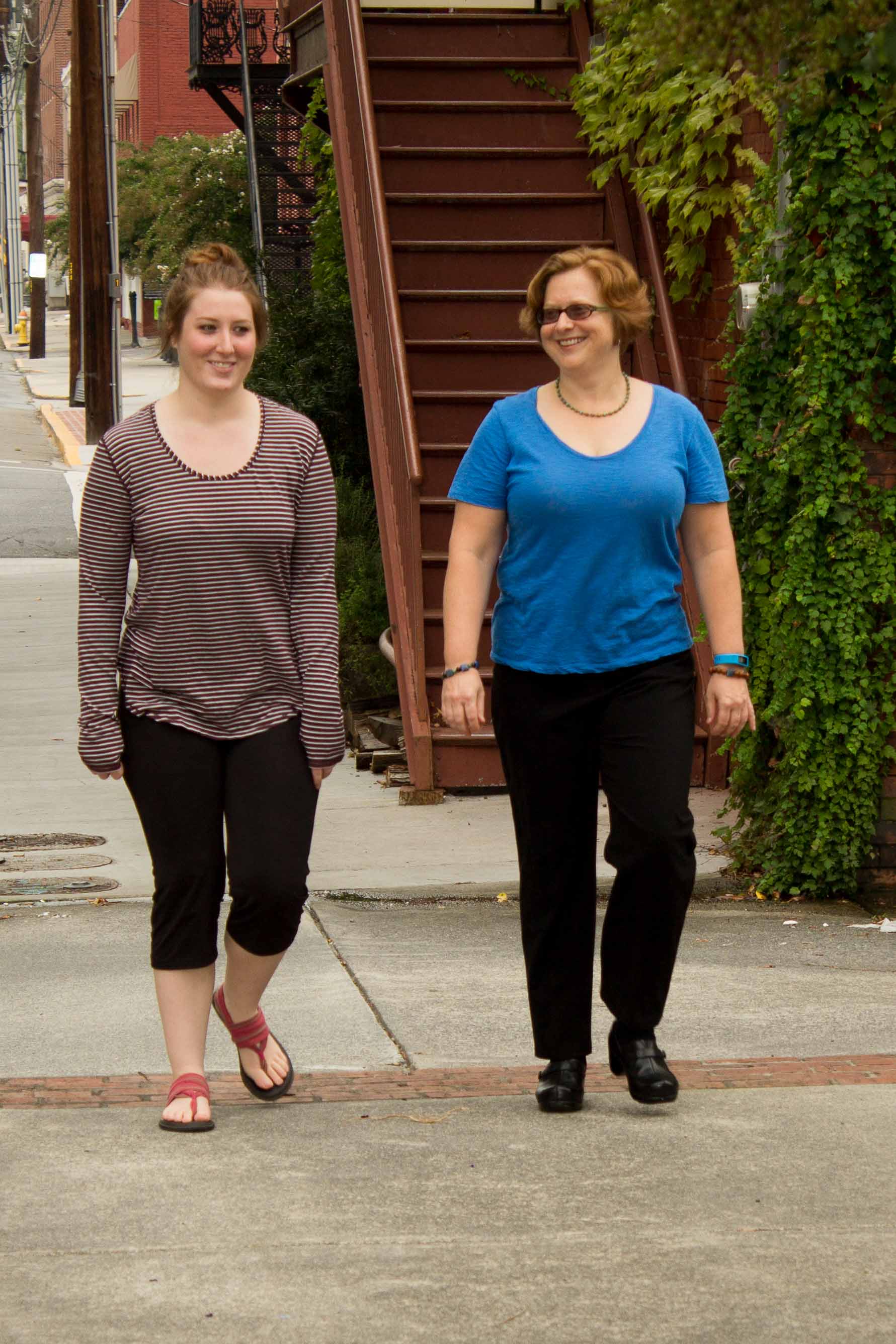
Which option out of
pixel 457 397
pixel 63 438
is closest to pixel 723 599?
pixel 457 397

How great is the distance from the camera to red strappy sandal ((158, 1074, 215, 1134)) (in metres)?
4.06

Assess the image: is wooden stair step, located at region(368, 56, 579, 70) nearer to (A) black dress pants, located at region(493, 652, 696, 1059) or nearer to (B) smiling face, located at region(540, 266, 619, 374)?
(B) smiling face, located at region(540, 266, 619, 374)

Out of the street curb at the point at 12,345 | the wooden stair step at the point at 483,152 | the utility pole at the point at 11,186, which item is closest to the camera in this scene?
the wooden stair step at the point at 483,152

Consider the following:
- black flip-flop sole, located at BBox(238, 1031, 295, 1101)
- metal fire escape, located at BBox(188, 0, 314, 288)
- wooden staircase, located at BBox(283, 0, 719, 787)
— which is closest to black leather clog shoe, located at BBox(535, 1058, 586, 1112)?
black flip-flop sole, located at BBox(238, 1031, 295, 1101)

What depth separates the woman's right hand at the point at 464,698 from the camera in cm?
399

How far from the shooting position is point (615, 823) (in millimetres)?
4035

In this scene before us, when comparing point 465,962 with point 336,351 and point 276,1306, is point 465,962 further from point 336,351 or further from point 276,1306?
point 336,351

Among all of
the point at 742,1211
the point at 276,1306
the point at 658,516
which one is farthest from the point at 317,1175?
the point at 658,516

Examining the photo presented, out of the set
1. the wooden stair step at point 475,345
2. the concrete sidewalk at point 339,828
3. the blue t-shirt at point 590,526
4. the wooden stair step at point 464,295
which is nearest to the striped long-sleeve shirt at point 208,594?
the blue t-shirt at point 590,526

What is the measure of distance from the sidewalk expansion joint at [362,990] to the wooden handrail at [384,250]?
7.25 ft

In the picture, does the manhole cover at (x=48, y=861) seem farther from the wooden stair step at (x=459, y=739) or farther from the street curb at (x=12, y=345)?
the street curb at (x=12, y=345)

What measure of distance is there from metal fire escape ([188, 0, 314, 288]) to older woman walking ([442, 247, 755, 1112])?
1243cm

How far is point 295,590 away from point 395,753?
15.3 ft

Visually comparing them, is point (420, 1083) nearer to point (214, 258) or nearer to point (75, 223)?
point (214, 258)
